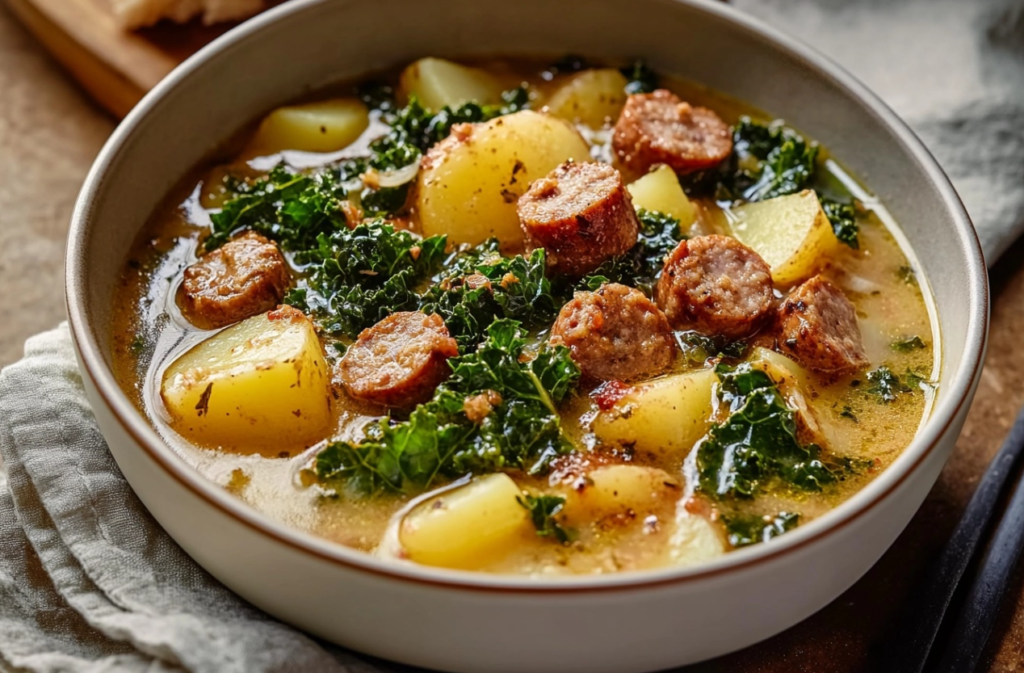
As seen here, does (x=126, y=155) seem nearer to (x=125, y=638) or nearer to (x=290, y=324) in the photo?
(x=290, y=324)

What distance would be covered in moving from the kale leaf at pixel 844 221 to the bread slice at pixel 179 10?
2.60 metres

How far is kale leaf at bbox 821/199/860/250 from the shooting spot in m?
3.71

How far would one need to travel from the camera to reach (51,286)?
4105mm

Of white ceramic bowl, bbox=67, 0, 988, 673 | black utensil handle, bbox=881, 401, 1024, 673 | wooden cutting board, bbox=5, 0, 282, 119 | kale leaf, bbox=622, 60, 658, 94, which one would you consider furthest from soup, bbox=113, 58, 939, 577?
wooden cutting board, bbox=5, 0, 282, 119

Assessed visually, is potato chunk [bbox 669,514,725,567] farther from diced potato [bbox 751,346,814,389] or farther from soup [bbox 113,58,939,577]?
diced potato [bbox 751,346,814,389]

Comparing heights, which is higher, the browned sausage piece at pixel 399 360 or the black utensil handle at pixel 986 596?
the browned sausage piece at pixel 399 360

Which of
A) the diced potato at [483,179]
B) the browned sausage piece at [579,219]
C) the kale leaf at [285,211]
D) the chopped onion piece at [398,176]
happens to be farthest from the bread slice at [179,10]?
the browned sausage piece at [579,219]

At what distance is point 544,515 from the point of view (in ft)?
9.04

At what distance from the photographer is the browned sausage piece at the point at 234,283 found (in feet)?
10.8

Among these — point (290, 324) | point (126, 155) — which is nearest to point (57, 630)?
point (290, 324)

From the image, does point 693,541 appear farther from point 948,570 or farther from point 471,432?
point 948,570

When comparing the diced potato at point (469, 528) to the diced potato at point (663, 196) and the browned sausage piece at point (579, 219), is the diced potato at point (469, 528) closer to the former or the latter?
the browned sausage piece at point (579, 219)

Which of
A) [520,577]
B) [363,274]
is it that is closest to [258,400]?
[363,274]

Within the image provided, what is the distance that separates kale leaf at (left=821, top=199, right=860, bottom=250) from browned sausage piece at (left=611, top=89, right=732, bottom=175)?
0.41 meters
